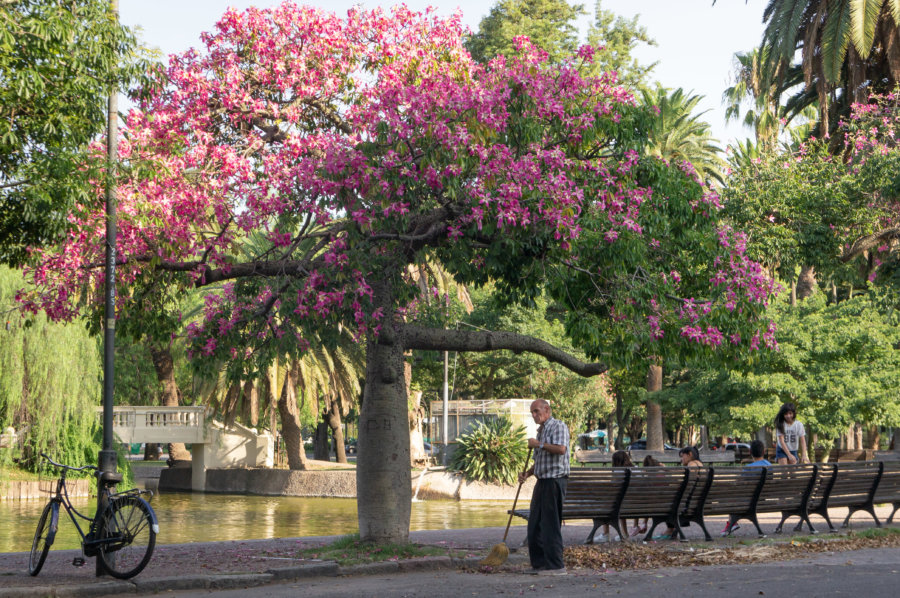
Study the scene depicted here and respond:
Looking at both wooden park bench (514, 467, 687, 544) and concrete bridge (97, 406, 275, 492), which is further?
concrete bridge (97, 406, 275, 492)

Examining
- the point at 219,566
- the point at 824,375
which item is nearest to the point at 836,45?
the point at 824,375

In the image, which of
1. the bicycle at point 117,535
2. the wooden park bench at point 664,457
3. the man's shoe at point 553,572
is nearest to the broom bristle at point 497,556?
the man's shoe at point 553,572

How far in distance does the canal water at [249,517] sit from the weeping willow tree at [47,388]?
1.72 m

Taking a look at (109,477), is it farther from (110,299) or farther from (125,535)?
(110,299)

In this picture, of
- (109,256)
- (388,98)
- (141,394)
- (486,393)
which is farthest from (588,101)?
(141,394)

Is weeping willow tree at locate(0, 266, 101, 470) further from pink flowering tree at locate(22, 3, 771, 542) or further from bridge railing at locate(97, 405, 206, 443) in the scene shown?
pink flowering tree at locate(22, 3, 771, 542)

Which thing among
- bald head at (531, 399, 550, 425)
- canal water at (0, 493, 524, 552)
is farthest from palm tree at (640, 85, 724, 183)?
bald head at (531, 399, 550, 425)

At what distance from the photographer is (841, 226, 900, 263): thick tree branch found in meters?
24.3

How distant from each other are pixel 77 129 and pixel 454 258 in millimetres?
4306

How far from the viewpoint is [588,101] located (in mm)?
11922

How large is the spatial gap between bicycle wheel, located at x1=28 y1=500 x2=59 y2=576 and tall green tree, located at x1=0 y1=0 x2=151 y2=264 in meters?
2.88

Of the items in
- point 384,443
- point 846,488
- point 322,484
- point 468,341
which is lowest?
point 322,484

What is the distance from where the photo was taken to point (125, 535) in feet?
30.6

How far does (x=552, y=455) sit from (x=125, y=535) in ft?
13.6
